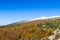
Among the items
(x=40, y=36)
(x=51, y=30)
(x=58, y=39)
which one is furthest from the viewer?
(x=51, y=30)

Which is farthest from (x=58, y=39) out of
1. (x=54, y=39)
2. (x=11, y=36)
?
(x=11, y=36)

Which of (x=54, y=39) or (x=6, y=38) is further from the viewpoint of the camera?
(x=6, y=38)

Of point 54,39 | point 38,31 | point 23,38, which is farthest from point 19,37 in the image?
point 54,39

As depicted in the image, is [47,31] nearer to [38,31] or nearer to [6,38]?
[38,31]

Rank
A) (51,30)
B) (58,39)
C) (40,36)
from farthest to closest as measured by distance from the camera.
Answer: (51,30) < (40,36) < (58,39)

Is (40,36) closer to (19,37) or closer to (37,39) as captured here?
(37,39)

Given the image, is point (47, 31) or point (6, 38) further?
point (47, 31)

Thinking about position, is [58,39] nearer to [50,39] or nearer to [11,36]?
[50,39]
